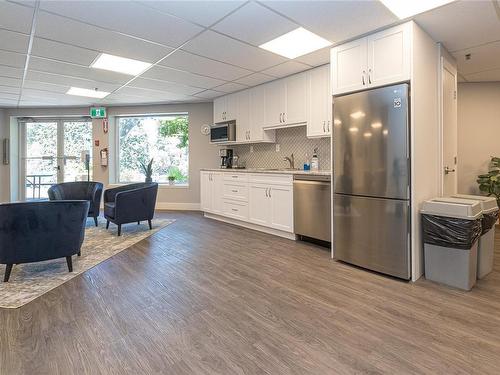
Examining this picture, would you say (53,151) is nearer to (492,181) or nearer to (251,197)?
(251,197)

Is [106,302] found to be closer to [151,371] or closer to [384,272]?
[151,371]

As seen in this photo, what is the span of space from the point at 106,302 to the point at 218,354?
1188 mm

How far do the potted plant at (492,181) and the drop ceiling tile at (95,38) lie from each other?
511 cm

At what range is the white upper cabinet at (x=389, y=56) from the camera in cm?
271

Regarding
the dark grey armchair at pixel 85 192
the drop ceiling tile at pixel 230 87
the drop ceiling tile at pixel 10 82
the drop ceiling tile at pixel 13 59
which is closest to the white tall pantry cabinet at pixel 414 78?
the drop ceiling tile at pixel 230 87

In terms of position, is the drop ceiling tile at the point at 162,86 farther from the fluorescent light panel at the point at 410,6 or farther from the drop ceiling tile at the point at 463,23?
the drop ceiling tile at the point at 463,23

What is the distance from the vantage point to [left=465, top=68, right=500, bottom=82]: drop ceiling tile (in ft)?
14.3

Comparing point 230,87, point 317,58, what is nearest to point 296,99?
point 317,58

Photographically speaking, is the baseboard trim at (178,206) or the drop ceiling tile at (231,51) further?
the baseboard trim at (178,206)


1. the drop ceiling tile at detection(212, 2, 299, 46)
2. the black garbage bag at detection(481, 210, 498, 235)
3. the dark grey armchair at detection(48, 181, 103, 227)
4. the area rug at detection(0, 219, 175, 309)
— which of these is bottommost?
the area rug at detection(0, 219, 175, 309)

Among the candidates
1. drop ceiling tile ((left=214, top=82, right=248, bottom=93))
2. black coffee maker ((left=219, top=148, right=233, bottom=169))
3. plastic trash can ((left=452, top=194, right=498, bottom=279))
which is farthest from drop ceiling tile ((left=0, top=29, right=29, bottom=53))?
plastic trash can ((left=452, top=194, right=498, bottom=279))

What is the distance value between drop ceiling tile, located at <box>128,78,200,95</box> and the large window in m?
1.54

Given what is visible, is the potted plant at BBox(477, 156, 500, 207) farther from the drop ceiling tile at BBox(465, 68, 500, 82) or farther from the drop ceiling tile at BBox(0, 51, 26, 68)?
the drop ceiling tile at BBox(0, 51, 26, 68)

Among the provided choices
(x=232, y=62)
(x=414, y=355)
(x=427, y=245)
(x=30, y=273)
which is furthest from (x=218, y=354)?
(x=232, y=62)
